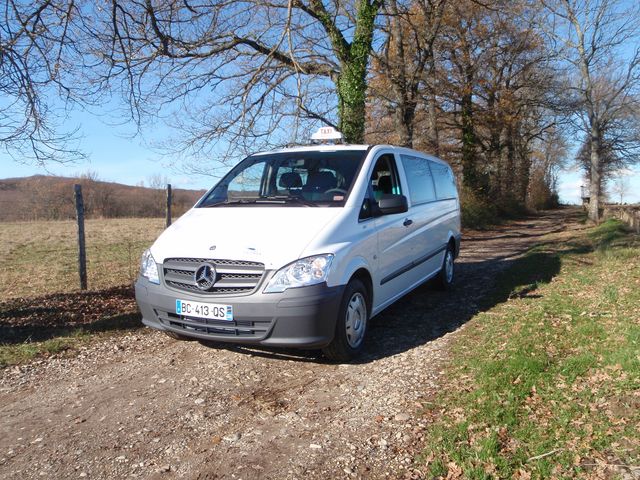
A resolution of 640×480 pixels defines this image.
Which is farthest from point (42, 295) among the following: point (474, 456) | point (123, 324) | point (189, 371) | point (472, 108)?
Answer: point (472, 108)

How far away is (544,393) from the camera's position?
354 cm

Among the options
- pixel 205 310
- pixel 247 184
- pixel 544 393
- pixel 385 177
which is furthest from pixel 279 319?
pixel 385 177

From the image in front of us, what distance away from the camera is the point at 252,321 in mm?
3986

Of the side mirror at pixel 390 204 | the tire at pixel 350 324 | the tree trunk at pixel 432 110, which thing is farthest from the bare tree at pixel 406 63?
the tire at pixel 350 324

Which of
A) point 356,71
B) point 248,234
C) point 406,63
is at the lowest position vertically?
point 248,234

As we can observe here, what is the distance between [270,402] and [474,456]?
155 centimetres

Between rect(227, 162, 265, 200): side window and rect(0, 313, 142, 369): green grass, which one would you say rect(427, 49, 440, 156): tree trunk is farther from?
rect(0, 313, 142, 369): green grass

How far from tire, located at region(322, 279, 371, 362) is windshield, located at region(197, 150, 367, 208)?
89 centimetres

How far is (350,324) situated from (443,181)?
4.26 meters

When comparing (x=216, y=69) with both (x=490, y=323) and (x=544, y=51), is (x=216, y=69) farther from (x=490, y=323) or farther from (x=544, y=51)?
(x=544, y=51)

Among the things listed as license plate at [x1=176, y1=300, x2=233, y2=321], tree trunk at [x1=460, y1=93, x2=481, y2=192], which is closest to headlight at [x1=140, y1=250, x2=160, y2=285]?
license plate at [x1=176, y1=300, x2=233, y2=321]

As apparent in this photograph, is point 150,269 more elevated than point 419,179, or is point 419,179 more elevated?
point 419,179

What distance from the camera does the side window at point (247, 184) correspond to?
17.5 ft

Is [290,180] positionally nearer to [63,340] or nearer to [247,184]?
[247,184]
